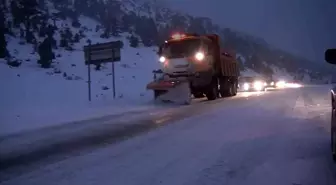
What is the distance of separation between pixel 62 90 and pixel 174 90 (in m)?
13.6

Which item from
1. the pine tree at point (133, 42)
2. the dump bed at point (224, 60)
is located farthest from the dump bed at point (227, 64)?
the pine tree at point (133, 42)

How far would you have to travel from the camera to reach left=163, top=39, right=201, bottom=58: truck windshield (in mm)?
20656

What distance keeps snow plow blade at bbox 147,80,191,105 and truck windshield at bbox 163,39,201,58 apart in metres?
1.71

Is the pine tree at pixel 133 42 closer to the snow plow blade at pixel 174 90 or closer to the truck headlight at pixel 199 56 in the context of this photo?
the truck headlight at pixel 199 56

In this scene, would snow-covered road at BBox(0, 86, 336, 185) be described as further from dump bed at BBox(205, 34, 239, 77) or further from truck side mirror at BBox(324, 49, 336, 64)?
dump bed at BBox(205, 34, 239, 77)

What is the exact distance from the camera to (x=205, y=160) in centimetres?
646

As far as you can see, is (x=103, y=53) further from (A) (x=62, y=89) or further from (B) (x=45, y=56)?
(B) (x=45, y=56)

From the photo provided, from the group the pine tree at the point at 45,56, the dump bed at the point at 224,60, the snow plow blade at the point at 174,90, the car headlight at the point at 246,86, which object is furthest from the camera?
the car headlight at the point at 246,86

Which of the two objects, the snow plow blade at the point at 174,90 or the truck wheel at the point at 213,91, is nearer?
the snow plow blade at the point at 174,90

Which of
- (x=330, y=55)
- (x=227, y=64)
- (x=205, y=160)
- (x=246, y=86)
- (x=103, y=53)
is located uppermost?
(x=103, y=53)

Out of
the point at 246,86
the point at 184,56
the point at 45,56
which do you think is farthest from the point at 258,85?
the point at 184,56

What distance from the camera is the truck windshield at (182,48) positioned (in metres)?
20.7

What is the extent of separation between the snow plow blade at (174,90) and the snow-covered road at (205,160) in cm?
928

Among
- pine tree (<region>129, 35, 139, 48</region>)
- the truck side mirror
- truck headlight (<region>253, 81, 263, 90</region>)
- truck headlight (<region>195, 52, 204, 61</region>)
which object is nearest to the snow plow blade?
truck headlight (<region>195, 52, 204, 61</region>)
